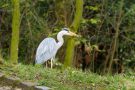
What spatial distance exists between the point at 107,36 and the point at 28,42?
2.74m

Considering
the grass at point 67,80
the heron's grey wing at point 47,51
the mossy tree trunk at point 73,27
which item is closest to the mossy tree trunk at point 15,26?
the heron's grey wing at point 47,51

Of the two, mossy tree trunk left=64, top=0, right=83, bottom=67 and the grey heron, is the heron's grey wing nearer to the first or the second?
the grey heron

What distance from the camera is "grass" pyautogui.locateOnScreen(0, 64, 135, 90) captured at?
21.1ft

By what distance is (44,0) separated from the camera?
46.3ft

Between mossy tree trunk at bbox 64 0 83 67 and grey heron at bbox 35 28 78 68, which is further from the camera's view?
mossy tree trunk at bbox 64 0 83 67

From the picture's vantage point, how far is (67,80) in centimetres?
675

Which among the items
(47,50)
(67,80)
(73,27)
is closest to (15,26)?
(47,50)

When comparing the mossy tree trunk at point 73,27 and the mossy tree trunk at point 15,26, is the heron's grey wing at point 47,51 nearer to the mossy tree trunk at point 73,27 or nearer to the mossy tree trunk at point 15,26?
the mossy tree trunk at point 15,26

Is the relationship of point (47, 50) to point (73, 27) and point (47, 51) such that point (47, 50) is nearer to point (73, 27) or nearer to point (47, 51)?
point (47, 51)

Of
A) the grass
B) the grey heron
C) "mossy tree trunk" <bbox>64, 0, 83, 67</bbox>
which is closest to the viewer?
the grass

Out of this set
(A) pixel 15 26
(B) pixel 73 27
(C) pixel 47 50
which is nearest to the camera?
(C) pixel 47 50

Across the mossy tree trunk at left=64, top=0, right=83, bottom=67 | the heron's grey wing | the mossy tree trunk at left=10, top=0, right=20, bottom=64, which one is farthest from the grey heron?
the mossy tree trunk at left=64, top=0, right=83, bottom=67

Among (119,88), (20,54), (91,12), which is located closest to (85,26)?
(91,12)

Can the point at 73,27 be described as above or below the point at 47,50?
above
